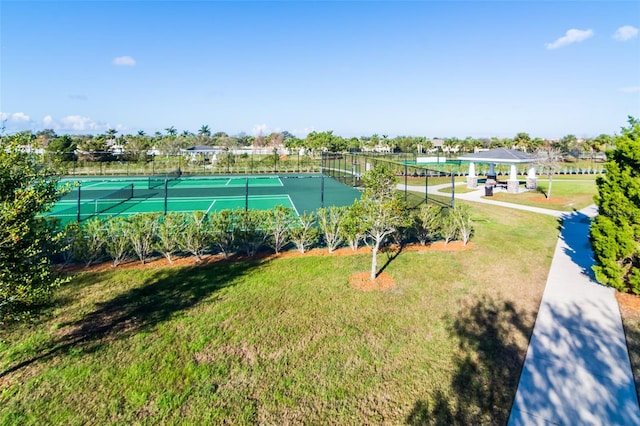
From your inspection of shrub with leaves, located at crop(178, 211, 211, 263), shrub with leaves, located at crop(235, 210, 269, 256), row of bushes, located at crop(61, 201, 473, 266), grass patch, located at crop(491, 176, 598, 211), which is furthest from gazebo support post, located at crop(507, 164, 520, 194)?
shrub with leaves, located at crop(178, 211, 211, 263)

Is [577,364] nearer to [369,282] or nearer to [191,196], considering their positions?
[369,282]

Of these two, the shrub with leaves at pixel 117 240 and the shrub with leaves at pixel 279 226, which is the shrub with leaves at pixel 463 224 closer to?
the shrub with leaves at pixel 279 226

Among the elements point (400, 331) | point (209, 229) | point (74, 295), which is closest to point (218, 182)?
point (209, 229)

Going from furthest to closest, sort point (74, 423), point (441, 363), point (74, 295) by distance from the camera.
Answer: point (74, 295) < point (441, 363) < point (74, 423)

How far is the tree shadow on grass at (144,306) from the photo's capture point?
17.3ft

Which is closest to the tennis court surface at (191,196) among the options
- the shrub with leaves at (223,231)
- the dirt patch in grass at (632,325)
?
the shrub with leaves at (223,231)

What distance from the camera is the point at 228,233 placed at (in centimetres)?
943

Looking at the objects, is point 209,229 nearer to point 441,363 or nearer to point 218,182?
point 441,363

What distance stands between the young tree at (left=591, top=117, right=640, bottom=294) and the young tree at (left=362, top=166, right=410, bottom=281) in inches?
157

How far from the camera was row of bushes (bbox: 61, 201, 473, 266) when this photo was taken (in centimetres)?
863

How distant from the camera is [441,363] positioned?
488 cm

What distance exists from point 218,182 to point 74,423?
26.7 m

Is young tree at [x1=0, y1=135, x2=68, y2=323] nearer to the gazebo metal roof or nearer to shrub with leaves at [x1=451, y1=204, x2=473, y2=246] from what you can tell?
shrub with leaves at [x1=451, y1=204, x2=473, y2=246]

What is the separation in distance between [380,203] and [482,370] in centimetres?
387
